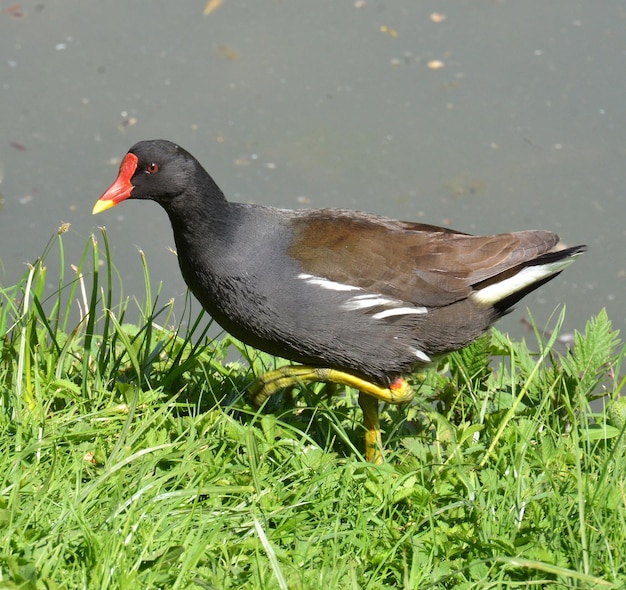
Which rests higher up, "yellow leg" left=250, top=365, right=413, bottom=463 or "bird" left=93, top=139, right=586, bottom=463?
"bird" left=93, top=139, right=586, bottom=463

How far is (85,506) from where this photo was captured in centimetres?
202

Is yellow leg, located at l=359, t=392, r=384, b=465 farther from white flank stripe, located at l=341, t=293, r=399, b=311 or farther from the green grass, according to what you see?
white flank stripe, located at l=341, t=293, r=399, b=311

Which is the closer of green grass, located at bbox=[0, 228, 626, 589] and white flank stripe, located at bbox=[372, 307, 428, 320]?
green grass, located at bbox=[0, 228, 626, 589]

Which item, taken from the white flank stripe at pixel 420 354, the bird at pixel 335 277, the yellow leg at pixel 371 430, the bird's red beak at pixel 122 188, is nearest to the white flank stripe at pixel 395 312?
the bird at pixel 335 277

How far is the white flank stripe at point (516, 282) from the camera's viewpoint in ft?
8.74

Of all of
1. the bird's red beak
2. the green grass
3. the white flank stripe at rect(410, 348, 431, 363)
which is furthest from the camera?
the white flank stripe at rect(410, 348, 431, 363)

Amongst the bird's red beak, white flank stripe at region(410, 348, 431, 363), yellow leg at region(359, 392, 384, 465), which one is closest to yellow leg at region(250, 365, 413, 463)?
yellow leg at region(359, 392, 384, 465)

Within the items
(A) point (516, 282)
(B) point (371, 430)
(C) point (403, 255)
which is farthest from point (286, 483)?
(A) point (516, 282)

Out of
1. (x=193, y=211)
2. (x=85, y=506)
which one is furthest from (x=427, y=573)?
(x=193, y=211)

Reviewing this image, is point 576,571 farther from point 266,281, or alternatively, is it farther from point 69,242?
point 69,242

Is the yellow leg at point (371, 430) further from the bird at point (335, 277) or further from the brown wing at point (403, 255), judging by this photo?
the brown wing at point (403, 255)

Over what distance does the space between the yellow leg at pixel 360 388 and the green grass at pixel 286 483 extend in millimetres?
55

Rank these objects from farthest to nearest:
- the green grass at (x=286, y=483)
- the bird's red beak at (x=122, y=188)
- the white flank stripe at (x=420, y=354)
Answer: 1. the white flank stripe at (x=420, y=354)
2. the bird's red beak at (x=122, y=188)
3. the green grass at (x=286, y=483)

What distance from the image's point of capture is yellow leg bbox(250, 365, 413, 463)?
2.57 metres
